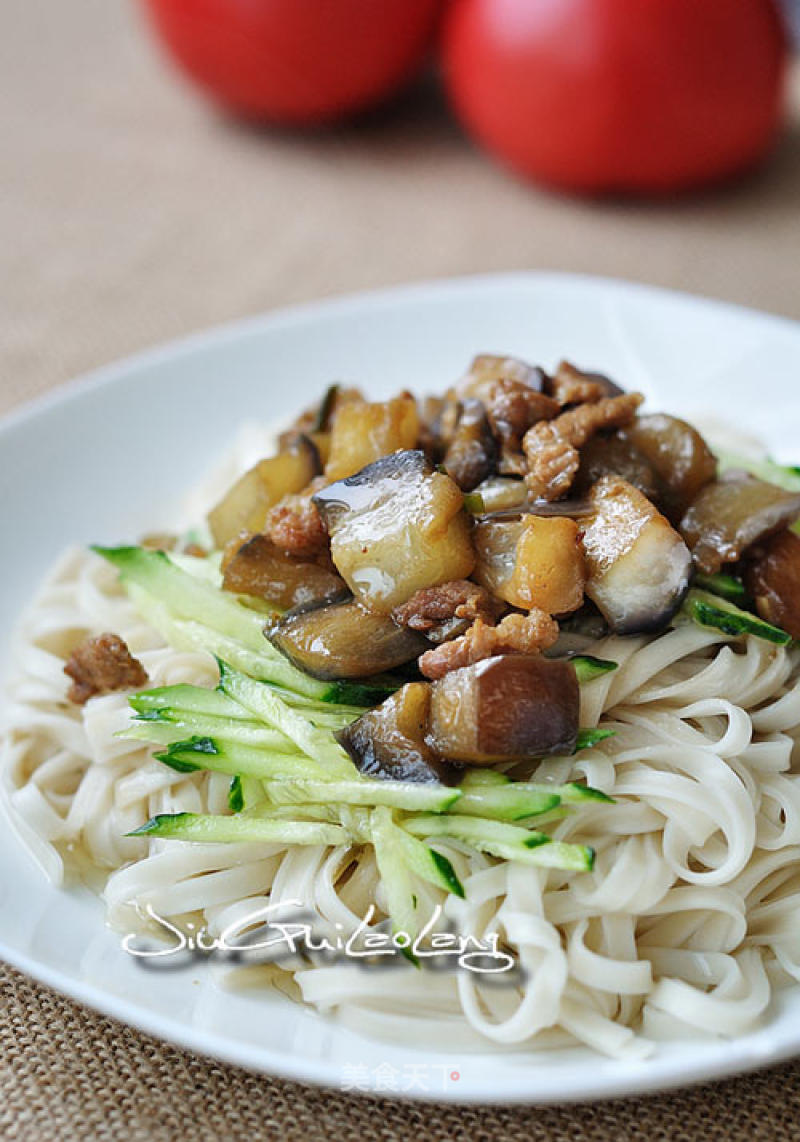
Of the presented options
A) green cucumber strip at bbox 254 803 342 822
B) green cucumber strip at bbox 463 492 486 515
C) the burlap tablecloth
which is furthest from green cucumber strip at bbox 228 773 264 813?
the burlap tablecloth

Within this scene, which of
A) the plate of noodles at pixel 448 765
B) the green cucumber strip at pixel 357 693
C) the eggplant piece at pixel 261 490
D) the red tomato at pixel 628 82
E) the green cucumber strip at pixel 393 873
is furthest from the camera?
the red tomato at pixel 628 82

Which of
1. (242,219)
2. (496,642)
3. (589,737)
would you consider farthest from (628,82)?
(589,737)

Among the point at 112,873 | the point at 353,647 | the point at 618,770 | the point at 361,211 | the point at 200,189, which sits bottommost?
the point at 618,770

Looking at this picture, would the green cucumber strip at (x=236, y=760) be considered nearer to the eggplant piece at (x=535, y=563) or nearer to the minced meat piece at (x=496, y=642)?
the minced meat piece at (x=496, y=642)

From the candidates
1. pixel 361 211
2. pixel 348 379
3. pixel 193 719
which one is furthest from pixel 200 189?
pixel 193 719

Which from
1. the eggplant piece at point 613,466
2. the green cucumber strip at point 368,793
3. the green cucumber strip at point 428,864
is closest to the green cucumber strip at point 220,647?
the green cucumber strip at point 368,793

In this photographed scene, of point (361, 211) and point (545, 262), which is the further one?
point (361, 211)

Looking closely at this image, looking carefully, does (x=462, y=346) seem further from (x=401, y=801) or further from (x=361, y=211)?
(x=401, y=801)
